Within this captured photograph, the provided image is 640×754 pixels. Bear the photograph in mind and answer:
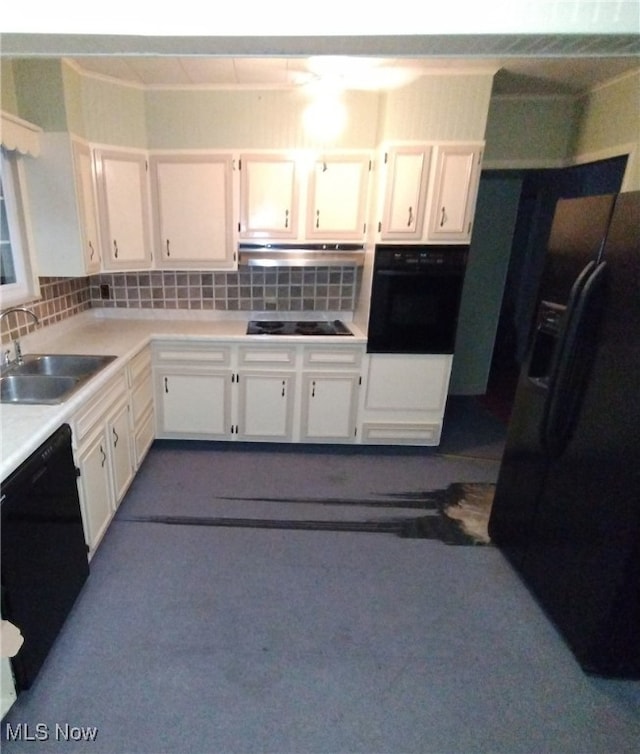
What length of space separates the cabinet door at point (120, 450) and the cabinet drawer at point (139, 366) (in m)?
0.20

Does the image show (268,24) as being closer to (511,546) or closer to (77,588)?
(77,588)

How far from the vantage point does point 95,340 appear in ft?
8.83

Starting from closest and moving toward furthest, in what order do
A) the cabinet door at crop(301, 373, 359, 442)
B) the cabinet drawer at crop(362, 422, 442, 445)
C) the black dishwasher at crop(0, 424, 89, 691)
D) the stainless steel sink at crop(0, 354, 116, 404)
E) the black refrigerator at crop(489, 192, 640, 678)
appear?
1. the black dishwasher at crop(0, 424, 89, 691)
2. the black refrigerator at crop(489, 192, 640, 678)
3. the stainless steel sink at crop(0, 354, 116, 404)
4. the cabinet door at crop(301, 373, 359, 442)
5. the cabinet drawer at crop(362, 422, 442, 445)

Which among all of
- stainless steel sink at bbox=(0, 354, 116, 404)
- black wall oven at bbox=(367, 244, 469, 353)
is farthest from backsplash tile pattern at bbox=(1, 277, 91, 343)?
black wall oven at bbox=(367, 244, 469, 353)

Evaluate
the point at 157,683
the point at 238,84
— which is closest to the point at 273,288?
the point at 238,84

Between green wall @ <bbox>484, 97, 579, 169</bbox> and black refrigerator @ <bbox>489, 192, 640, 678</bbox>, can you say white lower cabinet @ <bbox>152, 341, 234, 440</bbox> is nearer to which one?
black refrigerator @ <bbox>489, 192, 640, 678</bbox>

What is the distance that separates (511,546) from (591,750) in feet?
2.79

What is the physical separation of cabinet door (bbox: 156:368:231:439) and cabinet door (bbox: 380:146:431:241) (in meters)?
1.53

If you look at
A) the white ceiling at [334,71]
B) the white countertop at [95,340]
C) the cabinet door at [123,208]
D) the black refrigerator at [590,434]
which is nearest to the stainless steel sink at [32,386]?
the white countertop at [95,340]

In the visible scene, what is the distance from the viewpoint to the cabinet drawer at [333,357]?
2957mm

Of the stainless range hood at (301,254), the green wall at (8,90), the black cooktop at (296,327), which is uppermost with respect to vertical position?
the green wall at (8,90)

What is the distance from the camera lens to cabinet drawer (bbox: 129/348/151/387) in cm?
254

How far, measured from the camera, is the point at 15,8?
65cm

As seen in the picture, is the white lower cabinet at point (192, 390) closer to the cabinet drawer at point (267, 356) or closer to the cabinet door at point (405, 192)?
the cabinet drawer at point (267, 356)
